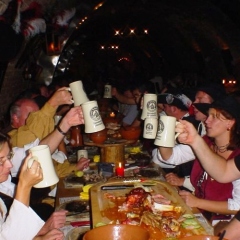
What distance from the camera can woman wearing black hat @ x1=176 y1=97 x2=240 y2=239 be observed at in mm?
3068

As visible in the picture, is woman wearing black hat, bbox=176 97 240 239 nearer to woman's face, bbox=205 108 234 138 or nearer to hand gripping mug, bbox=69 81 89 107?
woman's face, bbox=205 108 234 138

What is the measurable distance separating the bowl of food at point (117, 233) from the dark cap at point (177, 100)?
10.1 feet

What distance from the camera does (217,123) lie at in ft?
11.1

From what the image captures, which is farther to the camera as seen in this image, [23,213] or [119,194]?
[119,194]

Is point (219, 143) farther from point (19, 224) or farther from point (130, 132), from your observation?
point (19, 224)

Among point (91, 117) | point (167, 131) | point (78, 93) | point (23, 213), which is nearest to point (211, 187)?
point (167, 131)

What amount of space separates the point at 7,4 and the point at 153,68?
16.1 meters

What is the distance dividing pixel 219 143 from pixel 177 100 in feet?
4.94

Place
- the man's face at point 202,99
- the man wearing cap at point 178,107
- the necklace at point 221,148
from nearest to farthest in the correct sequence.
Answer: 1. the necklace at point 221,148
2. the man's face at point 202,99
3. the man wearing cap at point 178,107

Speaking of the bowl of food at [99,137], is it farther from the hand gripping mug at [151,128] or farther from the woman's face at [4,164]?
the woman's face at [4,164]

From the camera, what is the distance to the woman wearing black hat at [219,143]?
3068 mm

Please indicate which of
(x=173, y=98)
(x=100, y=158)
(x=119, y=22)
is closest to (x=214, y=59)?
(x=119, y=22)

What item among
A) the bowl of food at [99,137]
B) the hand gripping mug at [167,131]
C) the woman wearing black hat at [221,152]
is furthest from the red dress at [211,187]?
the bowl of food at [99,137]

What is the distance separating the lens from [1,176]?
247 centimetres
